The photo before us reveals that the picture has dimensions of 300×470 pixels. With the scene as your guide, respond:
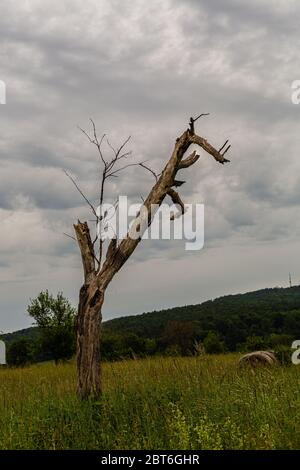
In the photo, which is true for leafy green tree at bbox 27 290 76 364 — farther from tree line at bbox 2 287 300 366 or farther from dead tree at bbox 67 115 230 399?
dead tree at bbox 67 115 230 399

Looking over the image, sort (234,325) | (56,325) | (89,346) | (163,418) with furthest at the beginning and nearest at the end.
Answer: (234,325) < (56,325) < (89,346) < (163,418)

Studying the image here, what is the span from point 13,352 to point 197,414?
39.4m

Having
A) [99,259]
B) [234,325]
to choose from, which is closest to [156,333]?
[234,325]

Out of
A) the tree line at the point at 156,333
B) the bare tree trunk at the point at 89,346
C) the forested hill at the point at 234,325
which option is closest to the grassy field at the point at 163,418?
the bare tree trunk at the point at 89,346

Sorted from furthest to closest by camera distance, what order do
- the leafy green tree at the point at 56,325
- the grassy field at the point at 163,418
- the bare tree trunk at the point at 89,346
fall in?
the leafy green tree at the point at 56,325, the bare tree trunk at the point at 89,346, the grassy field at the point at 163,418

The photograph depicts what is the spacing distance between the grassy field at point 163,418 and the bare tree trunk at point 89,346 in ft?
0.88

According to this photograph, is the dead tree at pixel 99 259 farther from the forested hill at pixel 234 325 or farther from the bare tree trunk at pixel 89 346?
the forested hill at pixel 234 325

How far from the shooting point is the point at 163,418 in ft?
26.6

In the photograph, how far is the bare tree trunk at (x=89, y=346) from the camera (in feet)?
32.7

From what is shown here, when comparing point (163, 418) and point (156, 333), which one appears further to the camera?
point (156, 333)

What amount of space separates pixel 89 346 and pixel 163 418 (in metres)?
2.39

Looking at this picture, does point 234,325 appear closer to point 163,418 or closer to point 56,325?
point 56,325

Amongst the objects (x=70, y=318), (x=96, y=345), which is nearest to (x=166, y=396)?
(x=96, y=345)
